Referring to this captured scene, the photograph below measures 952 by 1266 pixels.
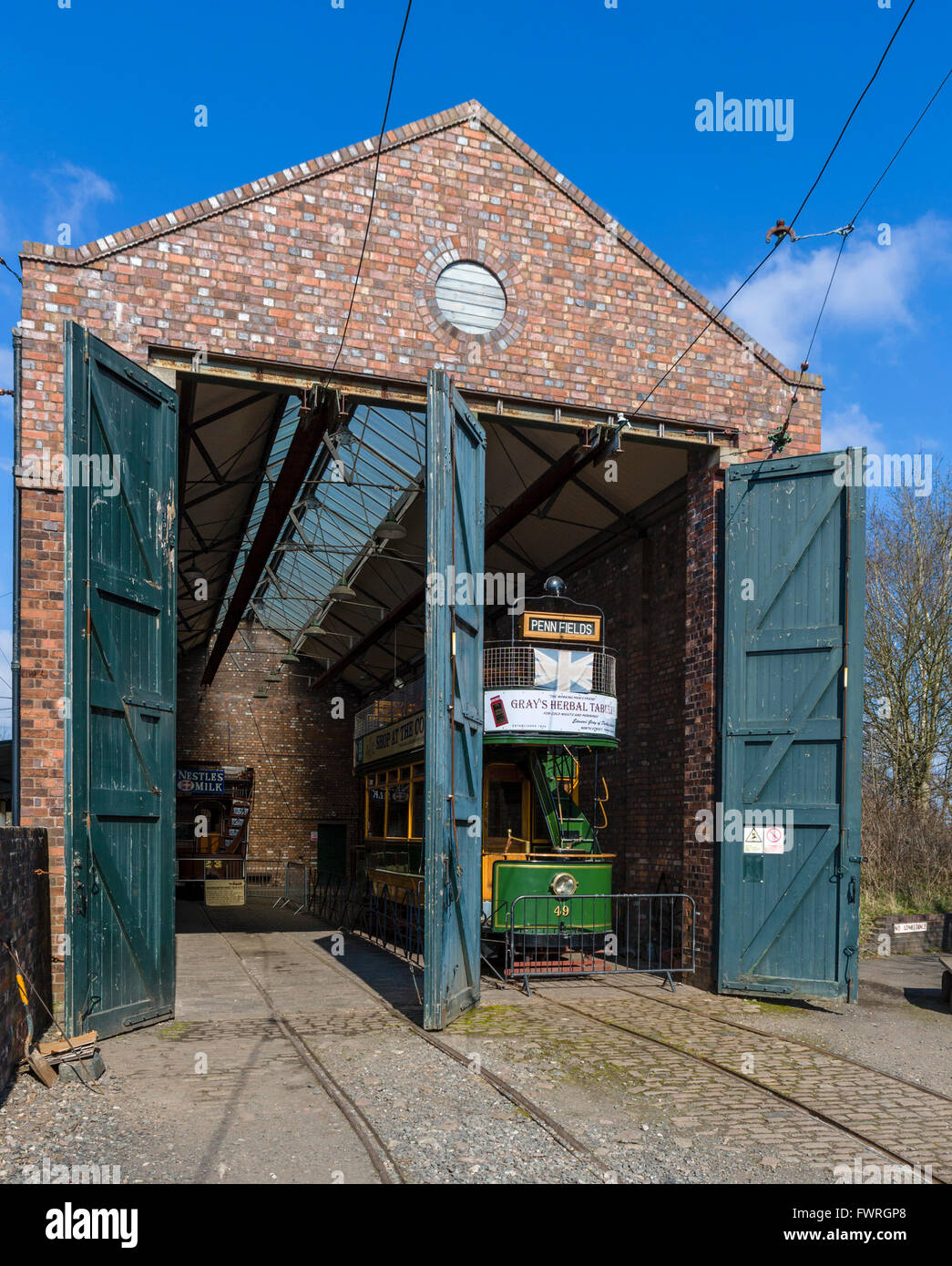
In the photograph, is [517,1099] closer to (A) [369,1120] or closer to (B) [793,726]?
(A) [369,1120]

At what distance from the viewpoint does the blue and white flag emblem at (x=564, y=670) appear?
43.7ft

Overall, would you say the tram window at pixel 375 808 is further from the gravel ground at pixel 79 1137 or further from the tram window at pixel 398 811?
the gravel ground at pixel 79 1137

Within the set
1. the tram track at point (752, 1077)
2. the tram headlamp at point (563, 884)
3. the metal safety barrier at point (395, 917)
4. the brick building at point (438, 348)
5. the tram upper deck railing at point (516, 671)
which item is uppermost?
the brick building at point (438, 348)

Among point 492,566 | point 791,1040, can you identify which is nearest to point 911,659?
point 492,566

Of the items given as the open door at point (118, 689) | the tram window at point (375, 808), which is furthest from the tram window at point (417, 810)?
the open door at point (118, 689)

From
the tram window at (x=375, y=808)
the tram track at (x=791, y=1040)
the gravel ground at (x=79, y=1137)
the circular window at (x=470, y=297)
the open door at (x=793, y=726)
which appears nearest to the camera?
the gravel ground at (x=79, y=1137)

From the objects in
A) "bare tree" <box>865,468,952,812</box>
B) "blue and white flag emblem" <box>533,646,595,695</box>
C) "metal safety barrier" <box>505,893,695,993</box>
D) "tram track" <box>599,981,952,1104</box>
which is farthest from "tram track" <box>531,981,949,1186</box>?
"bare tree" <box>865,468,952,812</box>

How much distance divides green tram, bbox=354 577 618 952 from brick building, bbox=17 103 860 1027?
1372mm

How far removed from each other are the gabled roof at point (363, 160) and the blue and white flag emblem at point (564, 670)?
4363mm

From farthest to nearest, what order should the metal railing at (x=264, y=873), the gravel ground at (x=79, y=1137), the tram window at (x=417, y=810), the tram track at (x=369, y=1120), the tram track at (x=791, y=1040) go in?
the metal railing at (x=264, y=873)
the tram window at (x=417, y=810)
the tram track at (x=791, y=1040)
the tram track at (x=369, y=1120)
the gravel ground at (x=79, y=1137)

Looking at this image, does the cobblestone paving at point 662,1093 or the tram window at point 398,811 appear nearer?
the cobblestone paving at point 662,1093
